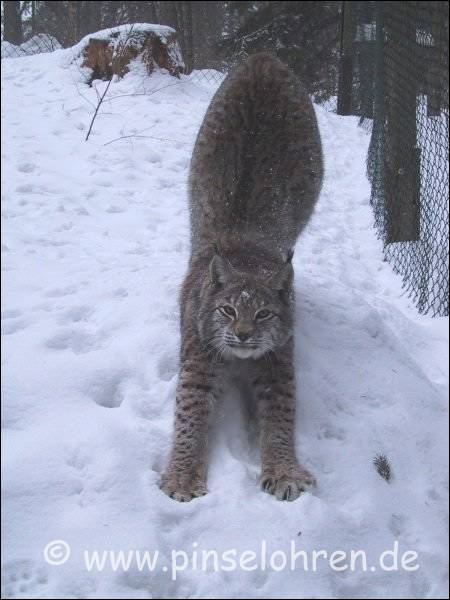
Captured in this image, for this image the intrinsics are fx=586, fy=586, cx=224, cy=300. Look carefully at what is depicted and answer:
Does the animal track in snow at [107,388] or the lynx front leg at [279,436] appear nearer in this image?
the lynx front leg at [279,436]

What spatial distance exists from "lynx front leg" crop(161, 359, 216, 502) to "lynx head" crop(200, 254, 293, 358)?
0.61ft

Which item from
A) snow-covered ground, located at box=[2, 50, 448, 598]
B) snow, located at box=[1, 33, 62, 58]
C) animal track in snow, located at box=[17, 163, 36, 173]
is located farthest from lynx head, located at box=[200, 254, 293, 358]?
snow, located at box=[1, 33, 62, 58]

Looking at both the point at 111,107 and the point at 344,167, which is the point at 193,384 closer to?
the point at 111,107

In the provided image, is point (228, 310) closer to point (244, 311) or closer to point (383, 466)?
point (244, 311)

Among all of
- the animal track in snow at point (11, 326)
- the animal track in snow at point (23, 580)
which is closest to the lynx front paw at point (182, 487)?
the animal track in snow at point (23, 580)

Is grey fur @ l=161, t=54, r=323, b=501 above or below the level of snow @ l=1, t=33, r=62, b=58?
below

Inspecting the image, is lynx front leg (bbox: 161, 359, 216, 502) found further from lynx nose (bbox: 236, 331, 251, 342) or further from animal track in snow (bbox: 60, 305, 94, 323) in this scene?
animal track in snow (bbox: 60, 305, 94, 323)

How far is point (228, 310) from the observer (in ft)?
10.9

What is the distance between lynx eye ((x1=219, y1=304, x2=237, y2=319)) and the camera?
10.8 ft

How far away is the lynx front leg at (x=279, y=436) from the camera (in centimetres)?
282

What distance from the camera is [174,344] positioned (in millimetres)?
3695

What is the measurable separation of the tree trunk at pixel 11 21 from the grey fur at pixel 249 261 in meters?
1.56

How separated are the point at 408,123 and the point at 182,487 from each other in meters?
3.53

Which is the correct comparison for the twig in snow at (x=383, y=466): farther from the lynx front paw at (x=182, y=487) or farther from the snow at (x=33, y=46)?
the snow at (x=33, y=46)
